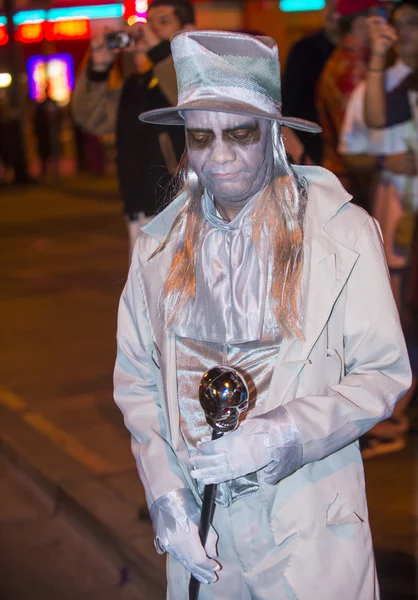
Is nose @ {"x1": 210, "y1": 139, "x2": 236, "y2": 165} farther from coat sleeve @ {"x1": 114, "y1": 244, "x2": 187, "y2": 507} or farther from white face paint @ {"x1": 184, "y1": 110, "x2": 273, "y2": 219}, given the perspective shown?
coat sleeve @ {"x1": 114, "y1": 244, "x2": 187, "y2": 507}

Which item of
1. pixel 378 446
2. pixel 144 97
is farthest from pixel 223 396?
pixel 378 446

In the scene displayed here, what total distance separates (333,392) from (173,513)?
479 millimetres

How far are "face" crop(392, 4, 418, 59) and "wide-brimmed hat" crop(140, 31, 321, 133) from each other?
11.2 feet

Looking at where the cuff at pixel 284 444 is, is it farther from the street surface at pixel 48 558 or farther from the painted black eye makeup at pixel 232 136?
the street surface at pixel 48 558

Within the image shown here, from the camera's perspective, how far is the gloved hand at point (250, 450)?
2.02 meters

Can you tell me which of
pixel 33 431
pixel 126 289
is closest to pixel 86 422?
pixel 33 431

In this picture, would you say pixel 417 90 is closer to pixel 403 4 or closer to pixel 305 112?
pixel 403 4

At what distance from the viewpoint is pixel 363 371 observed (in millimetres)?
2135

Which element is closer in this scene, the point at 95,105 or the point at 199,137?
the point at 199,137

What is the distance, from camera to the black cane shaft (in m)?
2.10

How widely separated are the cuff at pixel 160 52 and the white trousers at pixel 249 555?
2771 mm

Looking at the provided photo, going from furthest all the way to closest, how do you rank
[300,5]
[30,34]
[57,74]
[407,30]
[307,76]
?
[57,74]
[30,34]
[300,5]
[407,30]
[307,76]

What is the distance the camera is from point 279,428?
2.03 meters

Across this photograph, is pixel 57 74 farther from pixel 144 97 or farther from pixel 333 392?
pixel 333 392
